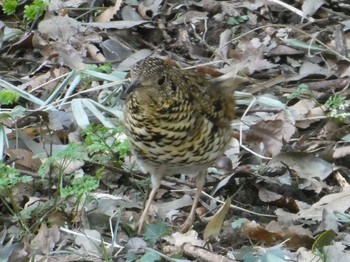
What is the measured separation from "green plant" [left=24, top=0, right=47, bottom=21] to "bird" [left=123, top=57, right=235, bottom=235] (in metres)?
2.46

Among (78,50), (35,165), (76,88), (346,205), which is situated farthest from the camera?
(78,50)

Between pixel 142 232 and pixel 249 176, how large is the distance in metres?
0.97

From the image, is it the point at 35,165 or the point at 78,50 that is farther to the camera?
the point at 78,50

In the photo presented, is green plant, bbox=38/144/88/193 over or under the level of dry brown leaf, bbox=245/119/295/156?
over

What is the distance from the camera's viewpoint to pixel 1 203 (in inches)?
227

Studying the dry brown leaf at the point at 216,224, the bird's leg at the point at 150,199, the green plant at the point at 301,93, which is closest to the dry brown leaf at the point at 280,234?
the dry brown leaf at the point at 216,224

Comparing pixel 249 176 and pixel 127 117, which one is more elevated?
pixel 127 117

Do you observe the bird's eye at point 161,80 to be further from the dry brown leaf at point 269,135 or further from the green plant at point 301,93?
the green plant at point 301,93

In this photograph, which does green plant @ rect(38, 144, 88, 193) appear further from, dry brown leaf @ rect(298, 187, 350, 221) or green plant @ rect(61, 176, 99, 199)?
dry brown leaf @ rect(298, 187, 350, 221)

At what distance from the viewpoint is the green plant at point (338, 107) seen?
667 centimetres

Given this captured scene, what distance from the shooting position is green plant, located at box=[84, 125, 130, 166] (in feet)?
19.1

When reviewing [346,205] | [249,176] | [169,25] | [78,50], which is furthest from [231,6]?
[346,205]

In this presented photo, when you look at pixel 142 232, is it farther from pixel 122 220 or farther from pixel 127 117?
pixel 127 117

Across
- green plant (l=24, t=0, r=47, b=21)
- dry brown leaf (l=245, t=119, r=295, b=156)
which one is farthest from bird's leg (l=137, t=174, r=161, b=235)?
green plant (l=24, t=0, r=47, b=21)
